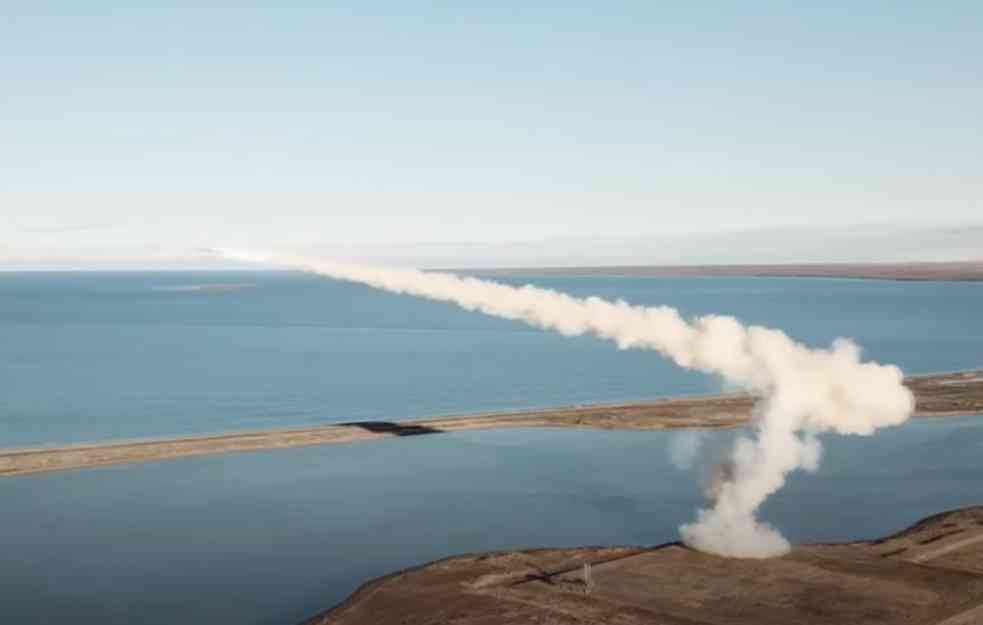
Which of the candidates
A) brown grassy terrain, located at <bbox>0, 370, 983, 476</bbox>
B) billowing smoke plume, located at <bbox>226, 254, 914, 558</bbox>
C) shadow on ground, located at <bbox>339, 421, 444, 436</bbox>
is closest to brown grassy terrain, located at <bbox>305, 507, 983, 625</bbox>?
billowing smoke plume, located at <bbox>226, 254, 914, 558</bbox>

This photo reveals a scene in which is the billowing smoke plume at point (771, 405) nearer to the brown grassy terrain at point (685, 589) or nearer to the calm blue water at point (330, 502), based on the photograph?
the brown grassy terrain at point (685, 589)

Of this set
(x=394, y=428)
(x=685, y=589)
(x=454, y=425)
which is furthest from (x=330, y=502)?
(x=454, y=425)

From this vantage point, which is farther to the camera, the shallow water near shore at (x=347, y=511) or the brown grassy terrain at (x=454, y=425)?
the brown grassy terrain at (x=454, y=425)

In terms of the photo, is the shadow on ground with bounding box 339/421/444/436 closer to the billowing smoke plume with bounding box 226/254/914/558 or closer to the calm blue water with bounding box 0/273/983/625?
the calm blue water with bounding box 0/273/983/625

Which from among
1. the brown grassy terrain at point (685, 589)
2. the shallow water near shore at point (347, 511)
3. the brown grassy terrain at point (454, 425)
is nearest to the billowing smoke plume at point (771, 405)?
the brown grassy terrain at point (685, 589)

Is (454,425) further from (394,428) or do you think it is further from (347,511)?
(347,511)
